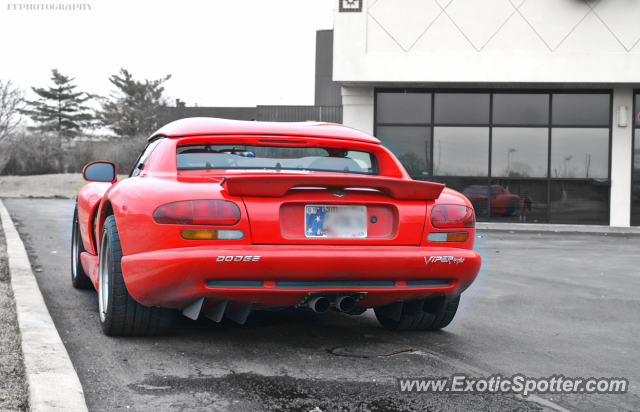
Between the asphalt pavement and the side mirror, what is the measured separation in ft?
3.23

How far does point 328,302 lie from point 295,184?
2.23 feet

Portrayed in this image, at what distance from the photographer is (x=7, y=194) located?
2808 centimetres

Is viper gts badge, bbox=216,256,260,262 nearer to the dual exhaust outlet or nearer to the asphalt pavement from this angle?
the dual exhaust outlet

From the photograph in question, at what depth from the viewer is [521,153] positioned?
58.4 feet

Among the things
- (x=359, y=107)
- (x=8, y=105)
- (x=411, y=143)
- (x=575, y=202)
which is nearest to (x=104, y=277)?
(x=359, y=107)

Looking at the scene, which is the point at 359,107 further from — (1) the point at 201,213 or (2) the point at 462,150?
(1) the point at 201,213

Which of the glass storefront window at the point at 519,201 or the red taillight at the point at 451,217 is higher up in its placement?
the red taillight at the point at 451,217

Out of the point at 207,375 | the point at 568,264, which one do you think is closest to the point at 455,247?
the point at 207,375

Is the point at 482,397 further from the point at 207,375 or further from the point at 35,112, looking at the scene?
the point at 35,112

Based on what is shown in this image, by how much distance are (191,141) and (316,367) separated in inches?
66.6

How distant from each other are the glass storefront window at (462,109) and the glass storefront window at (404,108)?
0.30m

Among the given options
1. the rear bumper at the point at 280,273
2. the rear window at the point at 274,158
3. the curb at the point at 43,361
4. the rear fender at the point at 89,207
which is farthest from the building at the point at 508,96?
the rear bumper at the point at 280,273

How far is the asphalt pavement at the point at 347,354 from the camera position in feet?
10.1

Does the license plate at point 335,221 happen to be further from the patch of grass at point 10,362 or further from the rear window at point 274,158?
the patch of grass at point 10,362
